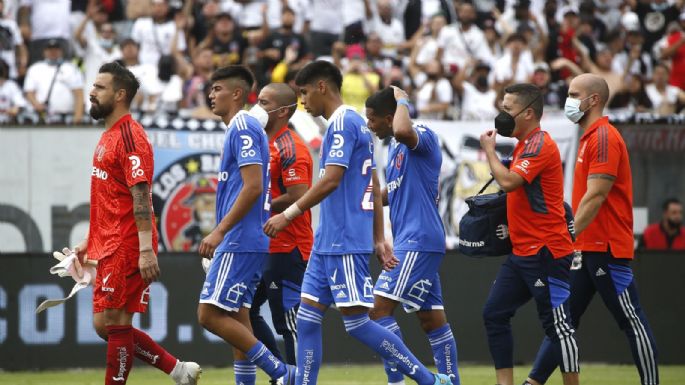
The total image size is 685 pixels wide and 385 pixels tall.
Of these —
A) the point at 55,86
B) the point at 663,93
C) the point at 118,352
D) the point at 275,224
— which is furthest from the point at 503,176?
the point at 663,93

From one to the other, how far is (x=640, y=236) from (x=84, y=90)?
26.8ft

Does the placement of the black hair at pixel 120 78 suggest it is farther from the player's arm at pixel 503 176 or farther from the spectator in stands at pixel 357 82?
the spectator in stands at pixel 357 82

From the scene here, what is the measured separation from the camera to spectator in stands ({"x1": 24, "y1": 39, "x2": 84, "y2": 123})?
16781mm

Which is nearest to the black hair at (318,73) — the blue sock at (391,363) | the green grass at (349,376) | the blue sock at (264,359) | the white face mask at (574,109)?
the blue sock at (391,363)

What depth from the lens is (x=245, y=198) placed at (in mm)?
8352

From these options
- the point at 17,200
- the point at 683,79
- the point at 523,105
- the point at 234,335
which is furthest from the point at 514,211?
the point at 683,79

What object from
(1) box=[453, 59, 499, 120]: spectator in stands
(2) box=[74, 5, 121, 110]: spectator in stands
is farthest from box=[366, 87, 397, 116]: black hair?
(2) box=[74, 5, 121, 110]: spectator in stands

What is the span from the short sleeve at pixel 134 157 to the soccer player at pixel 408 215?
1767 millimetres

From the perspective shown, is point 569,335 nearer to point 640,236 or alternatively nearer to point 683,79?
point 640,236

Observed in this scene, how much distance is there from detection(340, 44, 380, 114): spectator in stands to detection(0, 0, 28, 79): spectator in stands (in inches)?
193

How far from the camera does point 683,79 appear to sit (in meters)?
19.3

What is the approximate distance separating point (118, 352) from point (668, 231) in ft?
26.8

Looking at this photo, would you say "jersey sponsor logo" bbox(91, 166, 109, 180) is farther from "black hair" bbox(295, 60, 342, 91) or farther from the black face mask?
the black face mask

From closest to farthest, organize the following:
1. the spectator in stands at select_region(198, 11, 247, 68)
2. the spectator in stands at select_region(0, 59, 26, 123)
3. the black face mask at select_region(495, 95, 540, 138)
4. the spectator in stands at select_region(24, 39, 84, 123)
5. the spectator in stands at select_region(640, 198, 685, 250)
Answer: the black face mask at select_region(495, 95, 540, 138) → the spectator in stands at select_region(640, 198, 685, 250) → the spectator in stands at select_region(0, 59, 26, 123) → the spectator in stands at select_region(24, 39, 84, 123) → the spectator in stands at select_region(198, 11, 247, 68)
